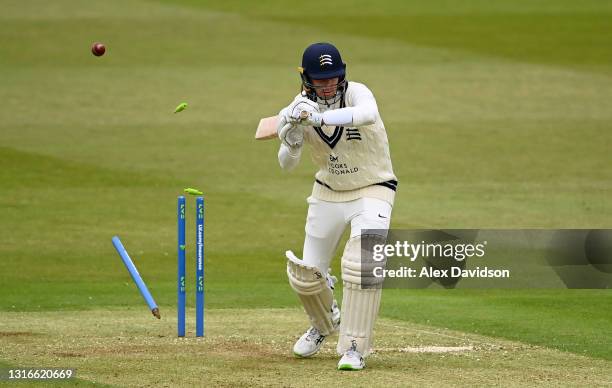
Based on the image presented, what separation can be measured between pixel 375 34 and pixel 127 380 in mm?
23215

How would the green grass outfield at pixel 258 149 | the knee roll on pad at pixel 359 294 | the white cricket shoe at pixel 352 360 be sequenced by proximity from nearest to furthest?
1. the white cricket shoe at pixel 352 360
2. the knee roll on pad at pixel 359 294
3. the green grass outfield at pixel 258 149

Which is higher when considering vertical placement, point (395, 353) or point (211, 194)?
point (211, 194)

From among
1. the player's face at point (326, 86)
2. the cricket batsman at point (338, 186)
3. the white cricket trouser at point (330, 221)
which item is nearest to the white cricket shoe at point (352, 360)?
the cricket batsman at point (338, 186)

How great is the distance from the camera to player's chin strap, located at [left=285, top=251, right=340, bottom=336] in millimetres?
9133

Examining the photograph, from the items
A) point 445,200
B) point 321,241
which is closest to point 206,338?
point 321,241

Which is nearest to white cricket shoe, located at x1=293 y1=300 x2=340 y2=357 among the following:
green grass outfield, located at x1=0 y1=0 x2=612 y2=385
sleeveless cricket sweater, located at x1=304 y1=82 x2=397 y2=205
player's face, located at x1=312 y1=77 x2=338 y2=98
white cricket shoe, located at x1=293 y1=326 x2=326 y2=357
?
white cricket shoe, located at x1=293 y1=326 x2=326 y2=357

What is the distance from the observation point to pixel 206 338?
1003 cm

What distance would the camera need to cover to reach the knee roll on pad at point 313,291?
359 inches

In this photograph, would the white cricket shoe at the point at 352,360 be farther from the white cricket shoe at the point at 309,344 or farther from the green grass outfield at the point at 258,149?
the white cricket shoe at the point at 309,344

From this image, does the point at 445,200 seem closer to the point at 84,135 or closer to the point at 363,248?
the point at 84,135

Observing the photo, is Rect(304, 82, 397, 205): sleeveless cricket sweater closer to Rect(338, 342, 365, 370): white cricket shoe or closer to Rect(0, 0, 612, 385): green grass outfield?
Rect(338, 342, 365, 370): white cricket shoe

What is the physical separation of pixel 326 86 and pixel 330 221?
3.01 feet

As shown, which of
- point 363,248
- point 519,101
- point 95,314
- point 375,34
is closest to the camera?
point 363,248

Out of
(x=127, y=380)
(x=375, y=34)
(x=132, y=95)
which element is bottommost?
(x=127, y=380)
